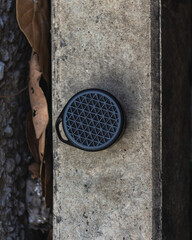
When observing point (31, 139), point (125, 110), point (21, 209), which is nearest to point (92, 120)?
point (125, 110)

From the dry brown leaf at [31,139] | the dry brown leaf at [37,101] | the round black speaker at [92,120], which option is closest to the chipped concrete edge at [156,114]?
the round black speaker at [92,120]

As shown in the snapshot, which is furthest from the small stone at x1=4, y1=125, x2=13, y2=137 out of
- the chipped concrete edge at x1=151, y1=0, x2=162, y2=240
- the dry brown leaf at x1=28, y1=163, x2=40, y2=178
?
the chipped concrete edge at x1=151, y1=0, x2=162, y2=240

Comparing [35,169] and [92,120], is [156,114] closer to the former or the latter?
[92,120]

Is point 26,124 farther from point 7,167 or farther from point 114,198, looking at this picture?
point 114,198

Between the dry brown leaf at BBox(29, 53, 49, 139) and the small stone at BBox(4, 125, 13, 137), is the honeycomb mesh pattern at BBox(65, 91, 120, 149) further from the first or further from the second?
the small stone at BBox(4, 125, 13, 137)

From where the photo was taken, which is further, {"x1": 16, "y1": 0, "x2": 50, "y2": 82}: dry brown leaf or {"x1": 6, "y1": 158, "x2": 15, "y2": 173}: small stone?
{"x1": 6, "y1": 158, "x2": 15, "y2": 173}: small stone

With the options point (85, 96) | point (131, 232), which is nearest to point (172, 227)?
point (131, 232)
